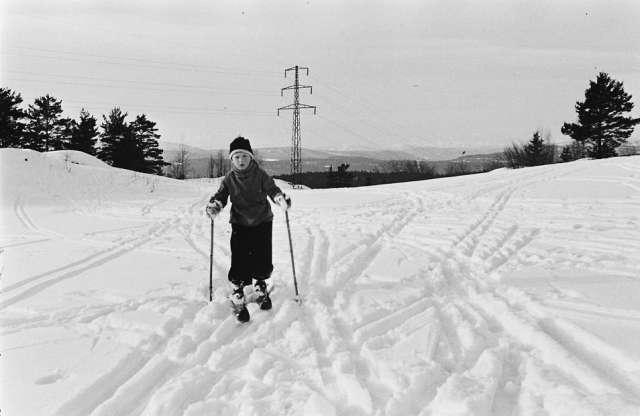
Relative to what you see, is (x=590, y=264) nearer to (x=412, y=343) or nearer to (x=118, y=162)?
(x=412, y=343)

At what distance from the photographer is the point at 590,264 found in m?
5.55

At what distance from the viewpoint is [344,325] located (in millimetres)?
4062

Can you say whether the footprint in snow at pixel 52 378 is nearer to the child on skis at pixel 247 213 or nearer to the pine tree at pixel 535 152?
the child on skis at pixel 247 213

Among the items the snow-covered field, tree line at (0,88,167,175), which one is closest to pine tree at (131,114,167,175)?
tree line at (0,88,167,175)

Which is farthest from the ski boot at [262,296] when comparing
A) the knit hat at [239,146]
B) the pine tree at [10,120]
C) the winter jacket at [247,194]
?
the pine tree at [10,120]

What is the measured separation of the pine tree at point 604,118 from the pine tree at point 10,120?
190ft

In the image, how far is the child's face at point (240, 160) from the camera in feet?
15.2

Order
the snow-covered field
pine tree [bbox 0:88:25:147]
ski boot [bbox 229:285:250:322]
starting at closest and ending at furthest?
the snow-covered field → ski boot [bbox 229:285:250:322] → pine tree [bbox 0:88:25:147]

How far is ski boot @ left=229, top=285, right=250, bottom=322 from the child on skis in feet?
0.78

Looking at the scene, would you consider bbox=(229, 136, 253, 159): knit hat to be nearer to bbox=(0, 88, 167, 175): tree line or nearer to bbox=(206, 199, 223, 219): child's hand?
bbox=(206, 199, 223, 219): child's hand

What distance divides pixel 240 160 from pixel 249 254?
3.54 feet

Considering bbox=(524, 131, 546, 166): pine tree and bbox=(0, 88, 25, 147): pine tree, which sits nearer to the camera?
bbox=(0, 88, 25, 147): pine tree

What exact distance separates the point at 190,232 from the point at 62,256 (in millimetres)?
2833

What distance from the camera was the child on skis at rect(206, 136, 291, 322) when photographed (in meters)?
4.68
